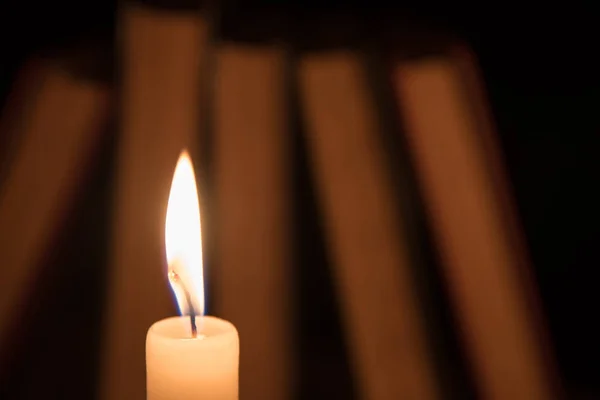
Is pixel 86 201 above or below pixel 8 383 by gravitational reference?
above

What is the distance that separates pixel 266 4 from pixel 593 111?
0.98 feet

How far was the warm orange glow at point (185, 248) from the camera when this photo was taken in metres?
0.27

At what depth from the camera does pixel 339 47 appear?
21.6 inches

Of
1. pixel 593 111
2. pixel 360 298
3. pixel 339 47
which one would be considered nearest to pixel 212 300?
pixel 360 298

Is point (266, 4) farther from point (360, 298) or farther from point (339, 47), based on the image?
point (360, 298)

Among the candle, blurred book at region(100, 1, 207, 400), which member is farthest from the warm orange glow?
blurred book at region(100, 1, 207, 400)

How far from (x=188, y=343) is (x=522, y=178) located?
1.26 feet

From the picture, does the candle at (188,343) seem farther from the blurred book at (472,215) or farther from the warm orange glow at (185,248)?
the blurred book at (472,215)

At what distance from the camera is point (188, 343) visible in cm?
25

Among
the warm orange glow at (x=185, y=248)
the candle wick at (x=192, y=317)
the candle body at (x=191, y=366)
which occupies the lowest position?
the candle body at (x=191, y=366)

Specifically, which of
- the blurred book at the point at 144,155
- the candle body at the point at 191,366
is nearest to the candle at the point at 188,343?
the candle body at the point at 191,366

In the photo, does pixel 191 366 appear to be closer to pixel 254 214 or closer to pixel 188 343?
pixel 188 343

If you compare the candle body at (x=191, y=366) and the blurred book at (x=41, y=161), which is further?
the blurred book at (x=41, y=161)

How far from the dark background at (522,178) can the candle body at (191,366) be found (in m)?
0.29
